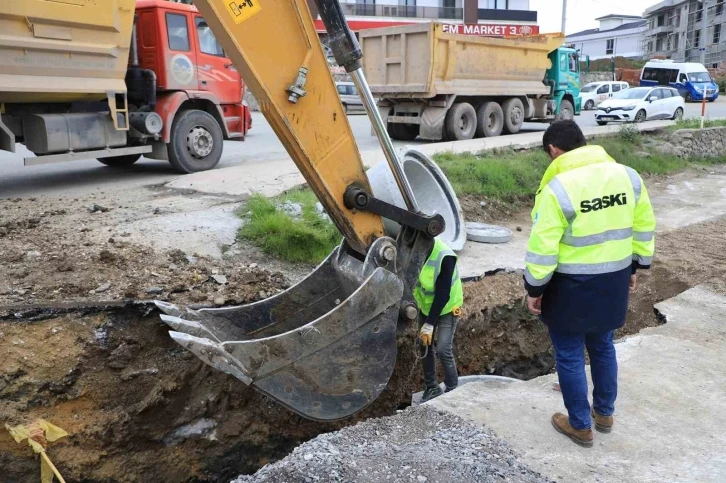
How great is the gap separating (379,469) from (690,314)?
3.47 metres

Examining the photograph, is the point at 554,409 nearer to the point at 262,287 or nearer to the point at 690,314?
the point at 690,314

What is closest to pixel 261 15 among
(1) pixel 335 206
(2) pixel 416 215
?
(1) pixel 335 206

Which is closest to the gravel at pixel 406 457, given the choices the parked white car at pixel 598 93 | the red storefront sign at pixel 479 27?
the parked white car at pixel 598 93

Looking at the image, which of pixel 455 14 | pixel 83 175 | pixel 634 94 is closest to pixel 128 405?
pixel 83 175

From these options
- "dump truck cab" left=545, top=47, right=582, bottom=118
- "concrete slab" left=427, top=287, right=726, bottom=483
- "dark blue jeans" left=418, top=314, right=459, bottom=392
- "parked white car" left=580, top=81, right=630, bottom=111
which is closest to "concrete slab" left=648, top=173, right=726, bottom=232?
"concrete slab" left=427, top=287, right=726, bottom=483

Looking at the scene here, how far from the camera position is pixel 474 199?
8891 millimetres

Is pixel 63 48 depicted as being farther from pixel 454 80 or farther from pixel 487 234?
pixel 454 80

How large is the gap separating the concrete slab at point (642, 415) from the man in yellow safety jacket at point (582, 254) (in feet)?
0.71

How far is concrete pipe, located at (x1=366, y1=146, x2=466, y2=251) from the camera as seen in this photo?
3.77 meters

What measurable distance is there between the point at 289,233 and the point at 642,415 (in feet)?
11.7

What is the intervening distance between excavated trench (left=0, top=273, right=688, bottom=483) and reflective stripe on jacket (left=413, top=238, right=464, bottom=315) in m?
0.34

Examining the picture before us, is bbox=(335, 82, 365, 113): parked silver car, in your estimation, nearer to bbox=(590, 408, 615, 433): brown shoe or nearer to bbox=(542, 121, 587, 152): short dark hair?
bbox=(542, 121, 587, 152): short dark hair

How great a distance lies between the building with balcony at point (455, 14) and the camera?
42.0m

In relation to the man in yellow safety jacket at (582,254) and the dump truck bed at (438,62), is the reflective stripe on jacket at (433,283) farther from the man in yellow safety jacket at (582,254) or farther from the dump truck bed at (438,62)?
the dump truck bed at (438,62)
